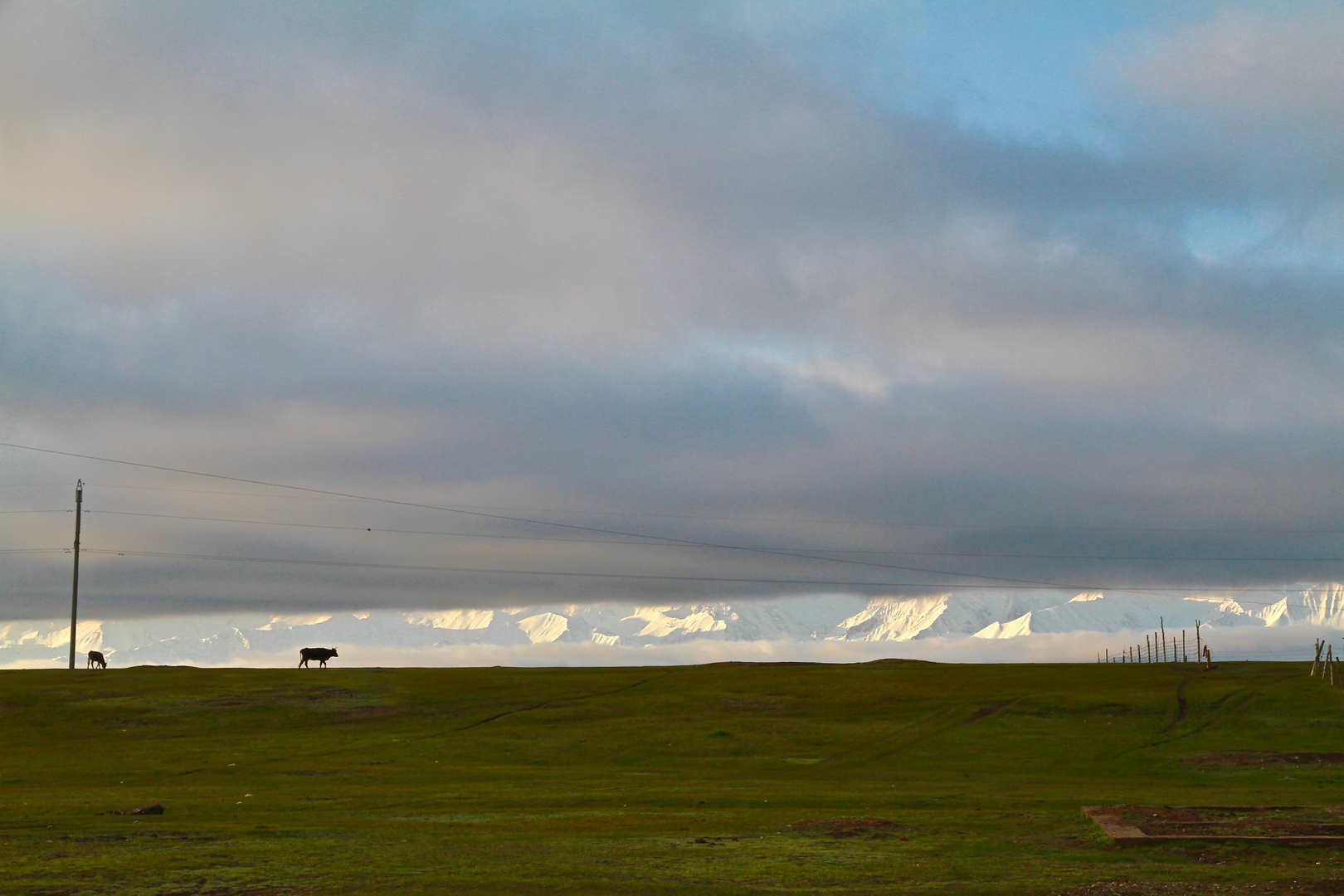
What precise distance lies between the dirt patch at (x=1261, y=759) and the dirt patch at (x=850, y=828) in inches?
1262

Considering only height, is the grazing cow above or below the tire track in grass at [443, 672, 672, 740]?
above

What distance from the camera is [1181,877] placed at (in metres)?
25.1

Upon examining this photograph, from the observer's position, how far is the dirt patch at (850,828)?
109ft

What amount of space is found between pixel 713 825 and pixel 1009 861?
10.1m

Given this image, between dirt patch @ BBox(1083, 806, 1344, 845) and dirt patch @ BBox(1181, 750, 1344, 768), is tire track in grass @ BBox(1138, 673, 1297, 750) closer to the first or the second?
dirt patch @ BBox(1181, 750, 1344, 768)

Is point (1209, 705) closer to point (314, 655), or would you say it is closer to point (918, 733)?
point (918, 733)

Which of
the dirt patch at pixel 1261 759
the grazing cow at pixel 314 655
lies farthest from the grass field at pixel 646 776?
the grazing cow at pixel 314 655

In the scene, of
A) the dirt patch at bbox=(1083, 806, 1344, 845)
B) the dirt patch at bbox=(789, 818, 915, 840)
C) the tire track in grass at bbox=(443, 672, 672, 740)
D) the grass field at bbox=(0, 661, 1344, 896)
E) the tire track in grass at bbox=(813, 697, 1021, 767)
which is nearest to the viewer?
the grass field at bbox=(0, 661, 1344, 896)

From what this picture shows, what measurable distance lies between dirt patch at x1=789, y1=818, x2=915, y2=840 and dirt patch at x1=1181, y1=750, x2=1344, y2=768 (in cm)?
3207

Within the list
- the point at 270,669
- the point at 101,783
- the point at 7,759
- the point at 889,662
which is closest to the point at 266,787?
the point at 101,783

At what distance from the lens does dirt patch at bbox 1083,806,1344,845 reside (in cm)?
2912

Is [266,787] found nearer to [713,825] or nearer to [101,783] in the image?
[101,783]

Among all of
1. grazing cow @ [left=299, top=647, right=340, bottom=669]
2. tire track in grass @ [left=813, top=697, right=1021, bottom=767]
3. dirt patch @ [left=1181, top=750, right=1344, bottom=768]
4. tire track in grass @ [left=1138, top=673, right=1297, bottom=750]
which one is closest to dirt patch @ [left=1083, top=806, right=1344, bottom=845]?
dirt patch @ [left=1181, top=750, right=1344, bottom=768]

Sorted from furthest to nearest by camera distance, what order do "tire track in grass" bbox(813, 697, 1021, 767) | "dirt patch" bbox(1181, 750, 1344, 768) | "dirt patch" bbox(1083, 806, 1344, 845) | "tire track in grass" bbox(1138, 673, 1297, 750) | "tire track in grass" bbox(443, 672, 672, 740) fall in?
"tire track in grass" bbox(443, 672, 672, 740), "tire track in grass" bbox(1138, 673, 1297, 750), "tire track in grass" bbox(813, 697, 1021, 767), "dirt patch" bbox(1181, 750, 1344, 768), "dirt patch" bbox(1083, 806, 1344, 845)
